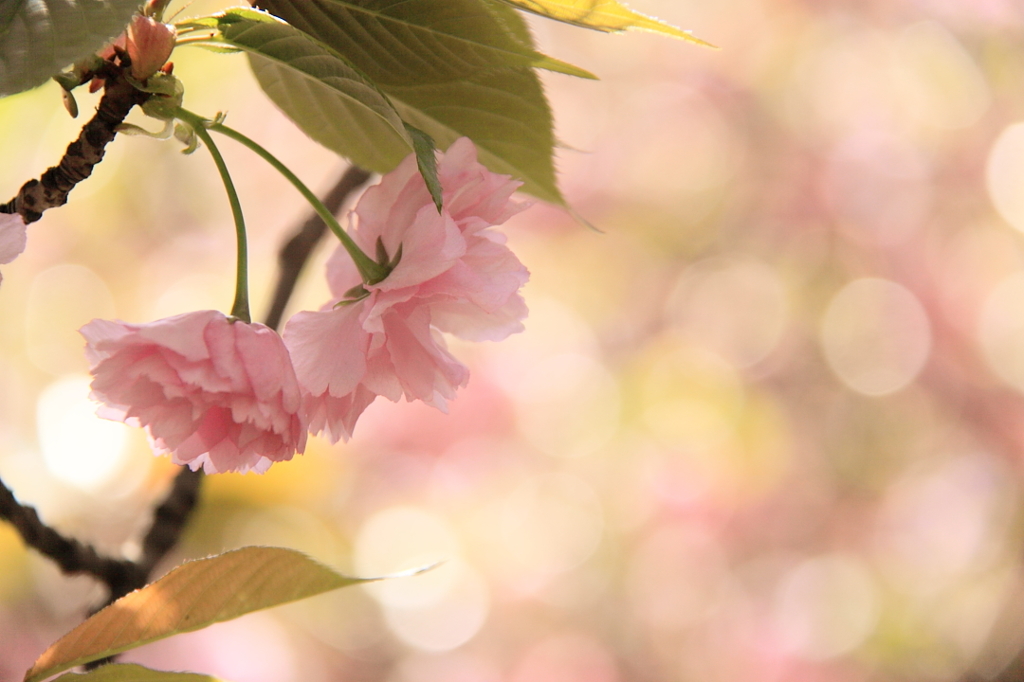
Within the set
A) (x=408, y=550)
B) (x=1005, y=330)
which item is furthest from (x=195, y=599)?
(x=1005, y=330)

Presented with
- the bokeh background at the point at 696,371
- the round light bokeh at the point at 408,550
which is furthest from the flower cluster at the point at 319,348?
the round light bokeh at the point at 408,550

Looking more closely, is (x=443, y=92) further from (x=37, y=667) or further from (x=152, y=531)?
(x=152, y=531)

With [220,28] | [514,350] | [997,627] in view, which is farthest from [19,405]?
[997,627]

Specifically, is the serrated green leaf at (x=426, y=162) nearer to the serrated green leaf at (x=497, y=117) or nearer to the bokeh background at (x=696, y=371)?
the serrated green leaf at (x=497, y=117)

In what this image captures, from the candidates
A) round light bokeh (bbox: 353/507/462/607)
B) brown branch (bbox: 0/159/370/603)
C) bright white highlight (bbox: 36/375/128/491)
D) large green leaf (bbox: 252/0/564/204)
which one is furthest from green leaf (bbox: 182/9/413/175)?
round light bokeh (bbox: 353/507/462/607)

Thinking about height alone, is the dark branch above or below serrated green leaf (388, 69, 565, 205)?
below

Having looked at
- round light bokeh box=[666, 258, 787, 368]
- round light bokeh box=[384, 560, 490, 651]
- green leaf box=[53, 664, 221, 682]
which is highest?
green leaf box=[53, 664, 221, 682]

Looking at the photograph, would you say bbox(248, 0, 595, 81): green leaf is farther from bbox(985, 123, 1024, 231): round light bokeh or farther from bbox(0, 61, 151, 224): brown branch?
bbox(985, 123, 1024, 231): round light bokeh
